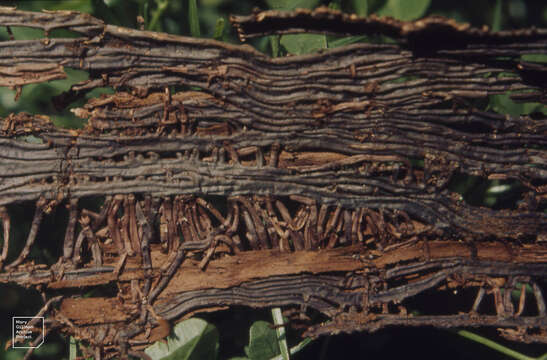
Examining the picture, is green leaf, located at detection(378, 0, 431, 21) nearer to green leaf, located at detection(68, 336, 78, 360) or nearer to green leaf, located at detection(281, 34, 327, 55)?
green leaf, located at detection(281, 34, 327, 55)

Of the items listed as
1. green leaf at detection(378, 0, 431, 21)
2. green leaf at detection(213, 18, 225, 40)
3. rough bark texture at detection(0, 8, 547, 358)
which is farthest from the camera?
green leaf at detection(378, 0, 431, 21)

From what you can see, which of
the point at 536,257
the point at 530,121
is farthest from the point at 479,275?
the point at 530,121

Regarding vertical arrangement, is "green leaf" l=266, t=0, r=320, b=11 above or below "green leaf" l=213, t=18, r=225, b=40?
above

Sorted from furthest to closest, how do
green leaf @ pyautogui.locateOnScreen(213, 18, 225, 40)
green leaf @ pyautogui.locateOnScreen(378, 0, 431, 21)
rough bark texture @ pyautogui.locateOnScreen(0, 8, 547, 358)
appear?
1. green leaf @ pyautogui.locateOnScreen(378, 0, 431, 21)
2. green leaf @ pyautogui.locateOnScreen(213, 18, 225, 40)
3. rough bark texture @ pyautogui.locateOnScreen(0, 8, 547, 358)

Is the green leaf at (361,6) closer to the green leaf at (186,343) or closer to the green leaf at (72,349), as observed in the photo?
the green leaf at (186,343)

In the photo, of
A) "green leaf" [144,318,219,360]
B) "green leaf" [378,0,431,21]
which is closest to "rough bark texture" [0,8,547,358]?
"green leaf" [144,318,219,360]

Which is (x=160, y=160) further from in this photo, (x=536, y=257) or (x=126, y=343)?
(x=536, y=257)

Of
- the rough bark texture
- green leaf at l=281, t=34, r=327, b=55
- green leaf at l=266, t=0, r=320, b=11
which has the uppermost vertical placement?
green leaf at l=266, t=0, r=320, b=11
